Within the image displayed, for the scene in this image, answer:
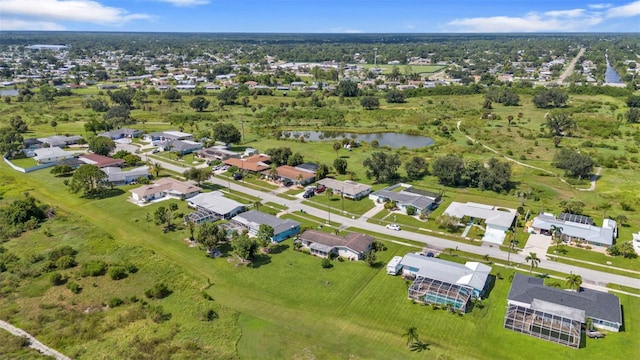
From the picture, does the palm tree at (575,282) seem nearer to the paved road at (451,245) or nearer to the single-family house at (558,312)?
the single-family house at (558,312)

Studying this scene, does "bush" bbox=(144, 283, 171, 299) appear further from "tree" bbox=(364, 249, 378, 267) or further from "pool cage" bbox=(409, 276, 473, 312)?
"pool cage" bbox=(409, 276, 473, 312)

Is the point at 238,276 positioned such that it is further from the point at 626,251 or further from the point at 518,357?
the point at 626,251

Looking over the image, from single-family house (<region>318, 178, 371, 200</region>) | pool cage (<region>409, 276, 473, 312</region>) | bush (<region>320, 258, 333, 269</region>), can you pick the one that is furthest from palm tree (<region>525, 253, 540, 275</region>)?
single-family house (<region>318, 178, 371, 200</region>)

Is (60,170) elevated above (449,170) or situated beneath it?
situated beneath

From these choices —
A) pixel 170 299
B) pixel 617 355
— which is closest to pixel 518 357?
pixel 617 355

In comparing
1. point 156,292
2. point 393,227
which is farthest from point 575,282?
point 156,292

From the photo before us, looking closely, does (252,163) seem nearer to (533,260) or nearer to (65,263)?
(65,263)
